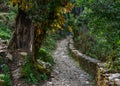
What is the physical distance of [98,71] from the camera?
10.5 m

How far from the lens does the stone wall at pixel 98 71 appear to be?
25.9 ft

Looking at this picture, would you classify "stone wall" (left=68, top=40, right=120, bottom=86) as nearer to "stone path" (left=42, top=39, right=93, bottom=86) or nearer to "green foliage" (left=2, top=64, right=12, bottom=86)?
"stone path" (left=42, top=39, right=93, bottom=86)

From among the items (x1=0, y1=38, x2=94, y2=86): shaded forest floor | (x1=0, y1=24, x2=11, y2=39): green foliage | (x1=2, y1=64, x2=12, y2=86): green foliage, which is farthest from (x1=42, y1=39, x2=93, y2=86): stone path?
(x1=0, y1=24, x2=11, y2=39): green foliage

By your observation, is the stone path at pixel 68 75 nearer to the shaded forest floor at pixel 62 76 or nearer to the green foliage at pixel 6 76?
the shaded forest floor at pixel 62 76

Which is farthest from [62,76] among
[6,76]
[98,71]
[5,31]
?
[5,31]

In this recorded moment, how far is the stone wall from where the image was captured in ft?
25.9

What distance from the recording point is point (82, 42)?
1783 centimetres

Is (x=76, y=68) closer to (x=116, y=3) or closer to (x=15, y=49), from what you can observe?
(x=15, y=49)

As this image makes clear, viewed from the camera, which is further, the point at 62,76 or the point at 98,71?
the point at 62,76

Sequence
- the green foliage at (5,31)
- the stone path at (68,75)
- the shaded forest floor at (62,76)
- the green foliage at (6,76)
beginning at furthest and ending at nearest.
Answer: the green foliage at (5,31) < the stone path at (68,75) < the shaded forest floor at (62,76) < the green foliage at (6,76)

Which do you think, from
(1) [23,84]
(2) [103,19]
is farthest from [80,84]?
(2) [103,19]

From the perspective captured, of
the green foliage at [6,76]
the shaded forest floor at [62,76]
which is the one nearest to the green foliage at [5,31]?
the shaded forest floor at [62,76]

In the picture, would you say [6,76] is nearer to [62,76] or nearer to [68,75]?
[62,76]

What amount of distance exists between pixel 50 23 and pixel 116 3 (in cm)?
294
